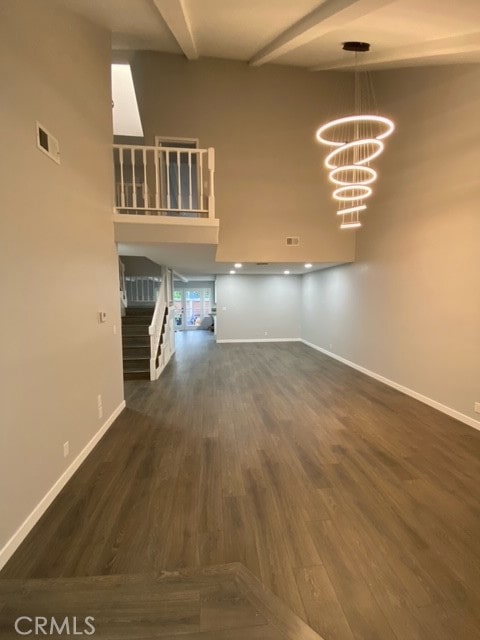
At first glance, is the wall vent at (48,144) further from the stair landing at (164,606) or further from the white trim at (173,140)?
the white trim at (173,140)

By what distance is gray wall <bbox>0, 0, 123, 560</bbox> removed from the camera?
190 centimetres

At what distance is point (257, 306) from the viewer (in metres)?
10.1

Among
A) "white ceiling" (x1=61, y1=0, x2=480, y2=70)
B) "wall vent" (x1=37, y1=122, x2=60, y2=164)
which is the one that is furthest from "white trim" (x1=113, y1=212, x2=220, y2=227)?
"white ceiling" (x1=61, y1=0, x2=480, y2=70)

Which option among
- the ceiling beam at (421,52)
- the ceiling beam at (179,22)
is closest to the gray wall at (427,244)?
the ceiling beam at (421,52)

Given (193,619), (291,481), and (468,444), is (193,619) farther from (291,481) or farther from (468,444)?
(468,444)

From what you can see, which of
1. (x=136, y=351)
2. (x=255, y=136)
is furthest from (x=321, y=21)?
(x=136, y=351)

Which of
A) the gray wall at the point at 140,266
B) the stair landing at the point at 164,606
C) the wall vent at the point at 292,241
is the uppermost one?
the wall vent at the point at 292,241

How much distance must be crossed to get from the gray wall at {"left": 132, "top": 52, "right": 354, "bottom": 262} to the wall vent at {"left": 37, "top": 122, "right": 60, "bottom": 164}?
11.7ft

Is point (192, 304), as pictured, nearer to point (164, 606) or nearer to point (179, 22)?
point (179, 22)

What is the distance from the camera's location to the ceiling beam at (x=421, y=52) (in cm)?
331

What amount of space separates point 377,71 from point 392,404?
5.58 meters

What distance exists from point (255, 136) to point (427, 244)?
12.1ft

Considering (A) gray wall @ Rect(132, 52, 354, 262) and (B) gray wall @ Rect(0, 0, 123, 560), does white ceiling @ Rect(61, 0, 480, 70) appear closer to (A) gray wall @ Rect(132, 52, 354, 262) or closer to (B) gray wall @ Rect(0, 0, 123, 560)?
(A) gray wall @ Rect(132, 52, 354, 262)

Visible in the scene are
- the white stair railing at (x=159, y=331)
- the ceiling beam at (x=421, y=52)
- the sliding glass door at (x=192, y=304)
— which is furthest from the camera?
the sliding glass door at (x=192, y=304)
